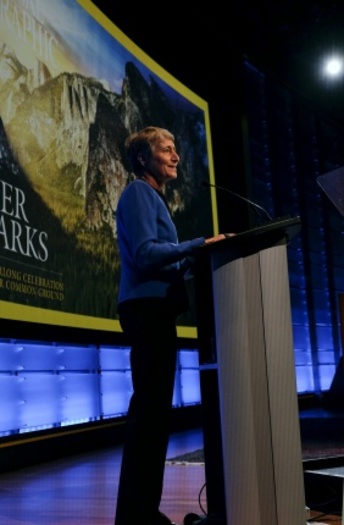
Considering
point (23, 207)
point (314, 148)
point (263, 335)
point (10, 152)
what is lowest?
point (263, 335)

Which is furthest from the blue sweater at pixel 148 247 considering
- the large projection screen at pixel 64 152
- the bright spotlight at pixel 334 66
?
the bright spotlight at pixel 334 66

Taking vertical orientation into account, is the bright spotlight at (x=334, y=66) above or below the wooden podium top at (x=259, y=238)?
above

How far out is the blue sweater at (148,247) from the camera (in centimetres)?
153

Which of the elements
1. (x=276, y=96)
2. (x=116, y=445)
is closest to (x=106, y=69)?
(x=116, y=445)

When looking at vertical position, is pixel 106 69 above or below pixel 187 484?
above

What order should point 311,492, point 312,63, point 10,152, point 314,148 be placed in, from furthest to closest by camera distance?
point 314,148, point 312,63, point 10,152, point 311,492

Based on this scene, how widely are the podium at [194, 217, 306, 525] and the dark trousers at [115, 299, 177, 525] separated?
0.47ft

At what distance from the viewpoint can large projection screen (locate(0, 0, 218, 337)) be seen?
3.39 metres

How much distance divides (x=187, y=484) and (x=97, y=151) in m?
2.35

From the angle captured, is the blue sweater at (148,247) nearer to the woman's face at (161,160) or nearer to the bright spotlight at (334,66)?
the woman's face at (161,160)

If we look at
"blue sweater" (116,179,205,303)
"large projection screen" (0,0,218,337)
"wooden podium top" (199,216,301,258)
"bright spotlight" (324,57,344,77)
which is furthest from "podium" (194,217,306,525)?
"bright spotlight" (324,57,344,77)

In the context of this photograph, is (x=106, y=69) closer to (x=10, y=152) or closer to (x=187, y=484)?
(x=10, y=152)

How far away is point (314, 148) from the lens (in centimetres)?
888

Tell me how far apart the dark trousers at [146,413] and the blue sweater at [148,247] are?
5cm
